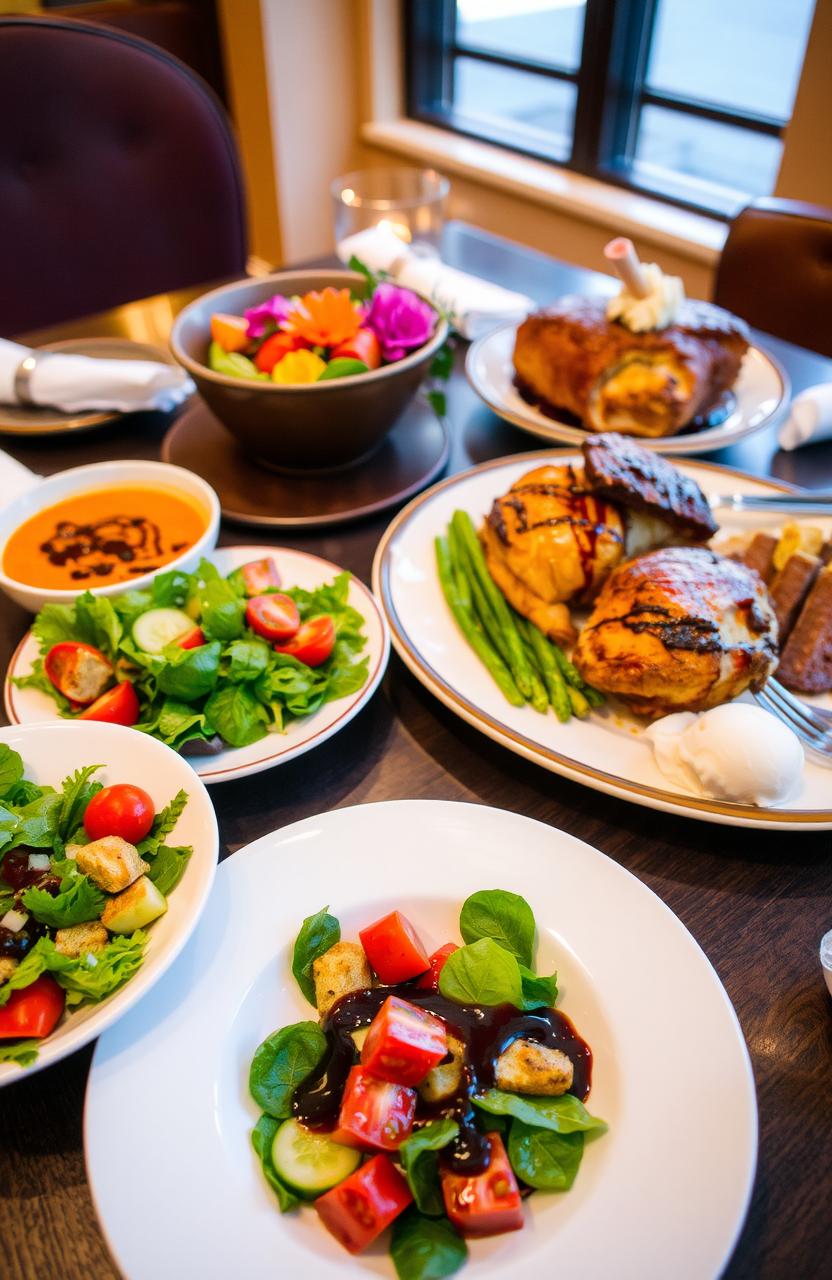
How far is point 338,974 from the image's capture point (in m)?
0.93

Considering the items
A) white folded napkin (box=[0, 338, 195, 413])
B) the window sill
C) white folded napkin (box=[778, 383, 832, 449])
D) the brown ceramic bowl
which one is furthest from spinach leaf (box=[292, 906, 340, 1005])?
the window sill

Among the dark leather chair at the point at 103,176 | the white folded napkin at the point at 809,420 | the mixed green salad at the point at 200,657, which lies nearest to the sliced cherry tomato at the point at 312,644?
the mixed green salad at the point at 200,657

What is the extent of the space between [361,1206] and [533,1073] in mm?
194

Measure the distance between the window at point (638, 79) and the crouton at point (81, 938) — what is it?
4044 millimetres

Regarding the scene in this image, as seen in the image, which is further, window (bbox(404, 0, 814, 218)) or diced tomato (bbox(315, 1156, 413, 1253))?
window (bbox(404, 0, 814, 218))

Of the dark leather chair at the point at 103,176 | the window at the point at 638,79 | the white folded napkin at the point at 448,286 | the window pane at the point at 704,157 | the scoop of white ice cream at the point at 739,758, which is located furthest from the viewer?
the window pane at the point at 704,157

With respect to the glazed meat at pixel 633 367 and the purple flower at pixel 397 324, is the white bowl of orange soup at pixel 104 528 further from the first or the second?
the glazed meat at pixel 633 367

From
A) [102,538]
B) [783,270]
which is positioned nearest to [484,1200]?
[102,538]

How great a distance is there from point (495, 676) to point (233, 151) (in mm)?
2391

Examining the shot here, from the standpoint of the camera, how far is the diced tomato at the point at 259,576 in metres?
1.37

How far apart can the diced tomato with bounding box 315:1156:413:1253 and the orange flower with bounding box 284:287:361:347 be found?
4.52 feet

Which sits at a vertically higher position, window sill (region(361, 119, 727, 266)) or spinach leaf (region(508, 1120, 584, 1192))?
spinach leaf (region(508, 1120, 584, 1192))

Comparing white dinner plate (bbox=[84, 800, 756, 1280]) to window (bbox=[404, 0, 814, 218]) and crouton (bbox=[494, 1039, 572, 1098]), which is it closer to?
crouton (bbox=[494, 1039, 572, 1098])

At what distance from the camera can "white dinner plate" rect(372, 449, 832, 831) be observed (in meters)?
1.11
